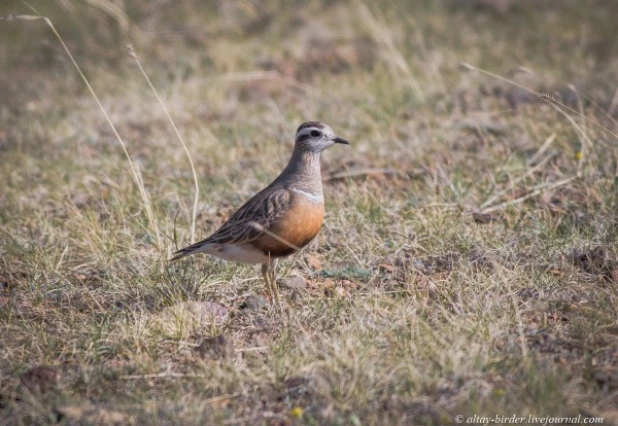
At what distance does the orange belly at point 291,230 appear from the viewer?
4934mm

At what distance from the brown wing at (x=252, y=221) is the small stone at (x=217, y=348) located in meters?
0.70

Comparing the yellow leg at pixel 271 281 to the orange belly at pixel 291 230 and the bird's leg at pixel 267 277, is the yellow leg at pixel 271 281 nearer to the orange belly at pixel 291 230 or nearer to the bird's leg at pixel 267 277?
the bird's leg at pixel 267 277

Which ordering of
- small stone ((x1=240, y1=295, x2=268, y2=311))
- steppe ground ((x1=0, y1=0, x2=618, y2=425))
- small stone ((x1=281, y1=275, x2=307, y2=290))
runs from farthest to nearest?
small stone ((x1=281, y1=275, x2=307, y2=290)) < small stone ((x1=240, y1=295, x2=268, y2=311)) < steppe ground ((x1=0, y1=0, x2=618, y2=425))

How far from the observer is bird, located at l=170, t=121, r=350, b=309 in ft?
16.2

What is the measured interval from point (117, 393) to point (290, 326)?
102cm

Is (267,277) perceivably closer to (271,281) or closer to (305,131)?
(271,281)

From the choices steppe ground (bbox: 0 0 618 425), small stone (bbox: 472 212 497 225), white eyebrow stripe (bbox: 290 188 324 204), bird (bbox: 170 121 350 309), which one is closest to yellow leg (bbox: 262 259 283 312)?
bird (bbox: 170 121 350 309)

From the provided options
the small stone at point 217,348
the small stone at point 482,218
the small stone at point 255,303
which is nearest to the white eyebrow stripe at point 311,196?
the small stone at point 255,303

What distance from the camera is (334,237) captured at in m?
5.88

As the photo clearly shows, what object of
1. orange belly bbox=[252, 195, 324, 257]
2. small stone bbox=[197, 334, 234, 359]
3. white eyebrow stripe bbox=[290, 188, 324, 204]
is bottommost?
small stone bbox=[197, 334, 234, 359]

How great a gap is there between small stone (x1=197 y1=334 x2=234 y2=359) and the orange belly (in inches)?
27.4

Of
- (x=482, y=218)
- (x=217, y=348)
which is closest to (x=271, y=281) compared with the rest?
(x=217, y=348)

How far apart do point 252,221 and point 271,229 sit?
0.48ft

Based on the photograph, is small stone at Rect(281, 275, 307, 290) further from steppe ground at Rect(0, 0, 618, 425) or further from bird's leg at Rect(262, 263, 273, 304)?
bird's leg at Rect(262, 263, 273, 304)
